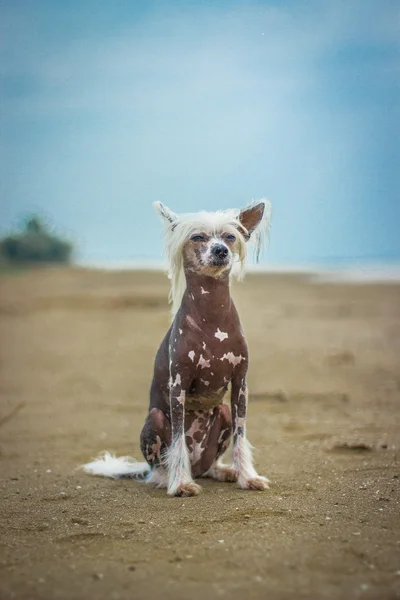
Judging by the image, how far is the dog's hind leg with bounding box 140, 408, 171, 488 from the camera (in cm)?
628

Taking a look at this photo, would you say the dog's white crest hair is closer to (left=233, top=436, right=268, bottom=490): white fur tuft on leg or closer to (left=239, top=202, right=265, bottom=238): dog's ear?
(left=239, top=202, right=265, bottom=238): dog's ear

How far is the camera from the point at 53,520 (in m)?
5.54

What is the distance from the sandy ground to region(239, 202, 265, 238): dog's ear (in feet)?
6.38

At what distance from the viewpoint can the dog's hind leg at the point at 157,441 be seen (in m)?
6.28

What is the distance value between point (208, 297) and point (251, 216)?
0.74m

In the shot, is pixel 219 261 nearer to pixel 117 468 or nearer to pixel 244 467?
pixel 244 467

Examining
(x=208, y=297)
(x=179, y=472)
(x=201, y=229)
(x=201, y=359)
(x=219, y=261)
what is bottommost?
(x=179, y=472)

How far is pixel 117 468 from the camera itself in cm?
691

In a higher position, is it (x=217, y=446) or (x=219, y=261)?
(x=219, y=261)

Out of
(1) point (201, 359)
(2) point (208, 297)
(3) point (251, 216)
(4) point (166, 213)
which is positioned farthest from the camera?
(3) point (251, 216)

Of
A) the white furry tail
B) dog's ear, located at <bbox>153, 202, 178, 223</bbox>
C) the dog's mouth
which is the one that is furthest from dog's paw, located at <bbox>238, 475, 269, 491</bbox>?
dog's ear, located at <bbox>153, 202, 178, 223</bbox>

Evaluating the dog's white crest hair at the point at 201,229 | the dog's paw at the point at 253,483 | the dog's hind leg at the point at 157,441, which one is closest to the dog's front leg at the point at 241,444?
the dog's paw at the point at 253,483

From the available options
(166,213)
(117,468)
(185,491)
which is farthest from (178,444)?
(166,213)

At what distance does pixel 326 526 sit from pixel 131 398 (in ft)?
21.0
